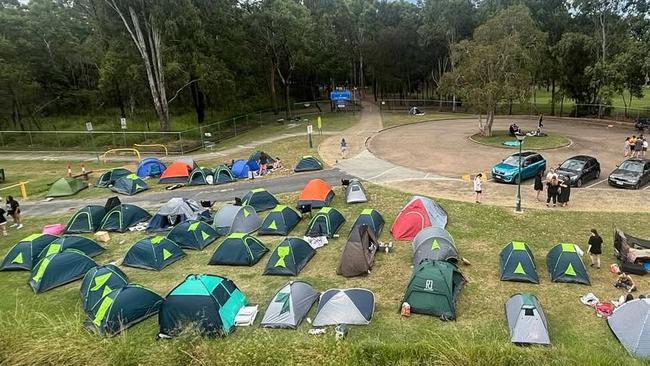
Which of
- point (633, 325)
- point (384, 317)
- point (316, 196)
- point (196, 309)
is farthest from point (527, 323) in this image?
point (316, 196)

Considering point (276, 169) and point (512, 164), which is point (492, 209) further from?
point (276, 169)

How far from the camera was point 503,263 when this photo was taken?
14.4m

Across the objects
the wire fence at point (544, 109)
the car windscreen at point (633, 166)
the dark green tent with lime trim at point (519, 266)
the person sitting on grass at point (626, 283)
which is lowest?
the person sitting on grass at point (626, 283)

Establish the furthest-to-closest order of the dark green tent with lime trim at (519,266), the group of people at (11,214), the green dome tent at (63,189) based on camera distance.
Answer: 1. the green dome tent at (63,189)
2. the group of people at (11,214)
3. the dark green tent with lime trim at (519,266)

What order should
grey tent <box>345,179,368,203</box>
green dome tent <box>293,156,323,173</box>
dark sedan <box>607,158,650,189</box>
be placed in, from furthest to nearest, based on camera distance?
green dome tent <box>293,156,323,173</box>, dark sedan <box>607,158,650,189</box>, grey tent <box>345,179,368,203</box>

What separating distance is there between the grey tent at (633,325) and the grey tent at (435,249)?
4.79 metres

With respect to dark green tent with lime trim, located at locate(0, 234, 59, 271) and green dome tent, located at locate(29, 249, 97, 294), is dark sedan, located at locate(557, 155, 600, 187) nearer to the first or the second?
green dome tent, located at locate(29, 249, 97, 294)

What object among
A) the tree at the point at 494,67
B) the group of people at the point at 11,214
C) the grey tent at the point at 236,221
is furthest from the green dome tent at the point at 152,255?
the tree at the point at 494,67

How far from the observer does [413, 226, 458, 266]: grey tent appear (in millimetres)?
14762

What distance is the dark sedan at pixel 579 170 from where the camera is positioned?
23969 millimetres

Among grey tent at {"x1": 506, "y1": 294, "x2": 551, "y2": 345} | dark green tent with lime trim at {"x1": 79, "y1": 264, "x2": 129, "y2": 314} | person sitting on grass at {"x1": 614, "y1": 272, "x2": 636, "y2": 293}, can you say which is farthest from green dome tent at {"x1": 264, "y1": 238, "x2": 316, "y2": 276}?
person sitting on grass at {"x1": 614, "y1": 272, "x2": 636, "y2": 293}

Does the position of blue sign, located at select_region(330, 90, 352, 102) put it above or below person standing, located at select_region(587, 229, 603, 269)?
above

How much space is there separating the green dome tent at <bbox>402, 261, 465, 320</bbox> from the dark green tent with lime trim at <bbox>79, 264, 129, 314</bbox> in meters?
8.36

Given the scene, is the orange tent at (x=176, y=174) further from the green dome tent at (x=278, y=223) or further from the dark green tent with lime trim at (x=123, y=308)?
the dark green tent with lime trim at (x=123, y=308)
